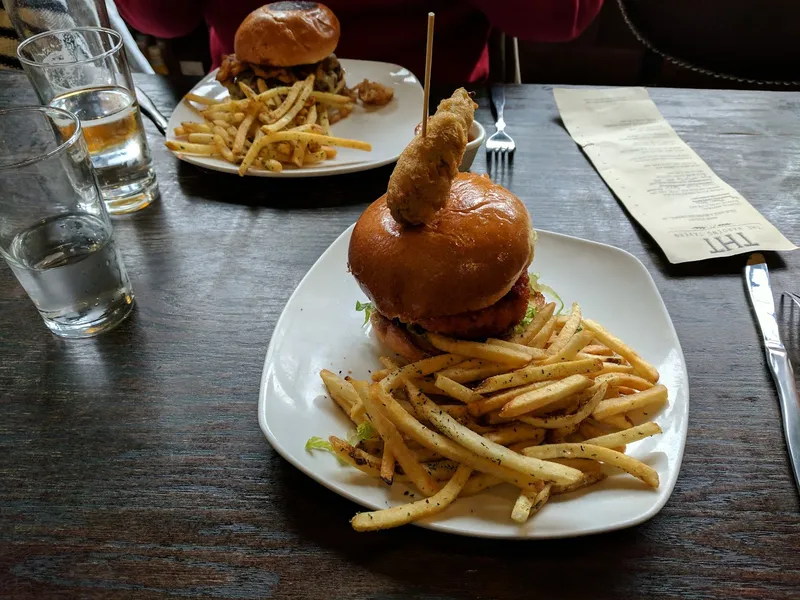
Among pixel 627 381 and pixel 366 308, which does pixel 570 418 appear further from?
pixel 366 308

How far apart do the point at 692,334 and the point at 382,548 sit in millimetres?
966

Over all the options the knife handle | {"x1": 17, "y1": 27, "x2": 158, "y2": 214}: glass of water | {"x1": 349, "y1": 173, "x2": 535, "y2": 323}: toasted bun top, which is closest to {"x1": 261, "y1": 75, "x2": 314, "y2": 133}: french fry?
{"x1": 17, "y1": 27, "x2": 158, "y2": 214}: glass of water

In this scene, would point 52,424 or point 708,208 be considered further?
point 708,208

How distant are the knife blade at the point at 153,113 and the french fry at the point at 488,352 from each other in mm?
1616

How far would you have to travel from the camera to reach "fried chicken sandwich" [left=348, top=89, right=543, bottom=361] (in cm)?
125

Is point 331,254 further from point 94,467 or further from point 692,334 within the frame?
point 692,334

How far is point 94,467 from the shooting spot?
4.14 feet

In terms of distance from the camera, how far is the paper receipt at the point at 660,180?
1.82m

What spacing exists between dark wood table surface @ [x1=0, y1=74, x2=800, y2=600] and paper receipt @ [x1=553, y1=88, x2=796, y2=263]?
61 mm

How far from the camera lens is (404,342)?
1.42 m

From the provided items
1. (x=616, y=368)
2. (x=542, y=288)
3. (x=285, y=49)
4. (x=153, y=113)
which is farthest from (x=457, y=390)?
(x=153, y=113)

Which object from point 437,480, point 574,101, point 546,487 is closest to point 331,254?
point 437,480

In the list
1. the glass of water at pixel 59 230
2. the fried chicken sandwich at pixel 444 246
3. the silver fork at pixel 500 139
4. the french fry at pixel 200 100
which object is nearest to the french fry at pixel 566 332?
the fried chicken sandwich at pixel 444 246

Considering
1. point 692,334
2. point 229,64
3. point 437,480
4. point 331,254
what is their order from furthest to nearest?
1. point 229,64
2. point 331,254
3. point 692,334
4. point 437,480
